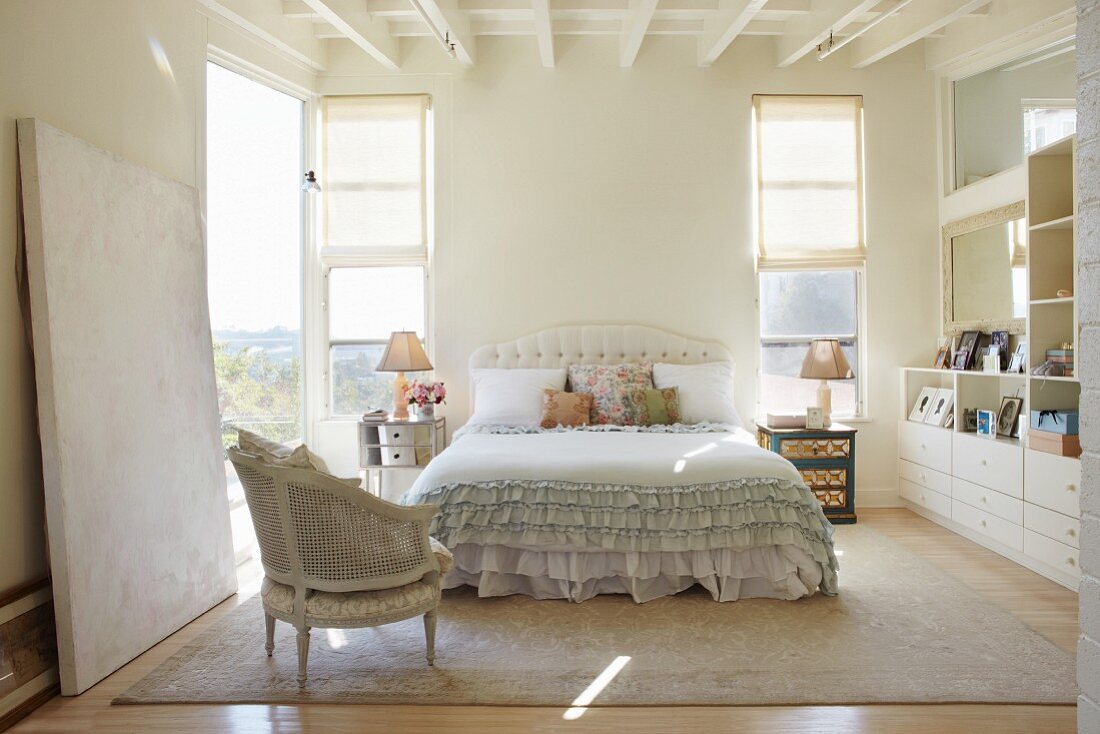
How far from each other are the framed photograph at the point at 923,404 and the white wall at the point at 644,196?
161 millimetres

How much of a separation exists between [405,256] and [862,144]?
3603 mm

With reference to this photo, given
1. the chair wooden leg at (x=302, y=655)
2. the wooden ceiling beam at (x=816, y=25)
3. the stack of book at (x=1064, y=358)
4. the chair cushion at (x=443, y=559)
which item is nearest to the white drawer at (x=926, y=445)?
the stack of book at (x=1064, y=358)

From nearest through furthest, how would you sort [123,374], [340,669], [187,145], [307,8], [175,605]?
[340,669] → [123,374] → [175,605] → [187,145] → [307,8]

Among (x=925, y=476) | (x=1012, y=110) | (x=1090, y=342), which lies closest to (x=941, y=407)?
(x=925, y=476)

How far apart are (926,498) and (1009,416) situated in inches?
35.9

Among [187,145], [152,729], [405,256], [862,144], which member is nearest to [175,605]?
[152,729]

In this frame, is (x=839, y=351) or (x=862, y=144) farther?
(x=862, y=144)

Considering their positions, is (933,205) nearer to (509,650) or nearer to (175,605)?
(509,650)

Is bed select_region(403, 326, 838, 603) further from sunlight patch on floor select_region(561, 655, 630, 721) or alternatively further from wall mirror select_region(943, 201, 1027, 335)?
wall mirror select_region(943, 201, 1027, 335)

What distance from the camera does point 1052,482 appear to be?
3744 millimetres

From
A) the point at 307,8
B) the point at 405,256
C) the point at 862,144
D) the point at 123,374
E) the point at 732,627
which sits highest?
the point at 307,8

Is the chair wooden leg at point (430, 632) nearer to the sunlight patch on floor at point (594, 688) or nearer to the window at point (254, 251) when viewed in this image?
the sunlight patch on floor at point (594, 688)

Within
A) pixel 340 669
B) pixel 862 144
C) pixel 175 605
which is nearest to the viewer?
pixel 340 669

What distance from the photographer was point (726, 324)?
5.43m
